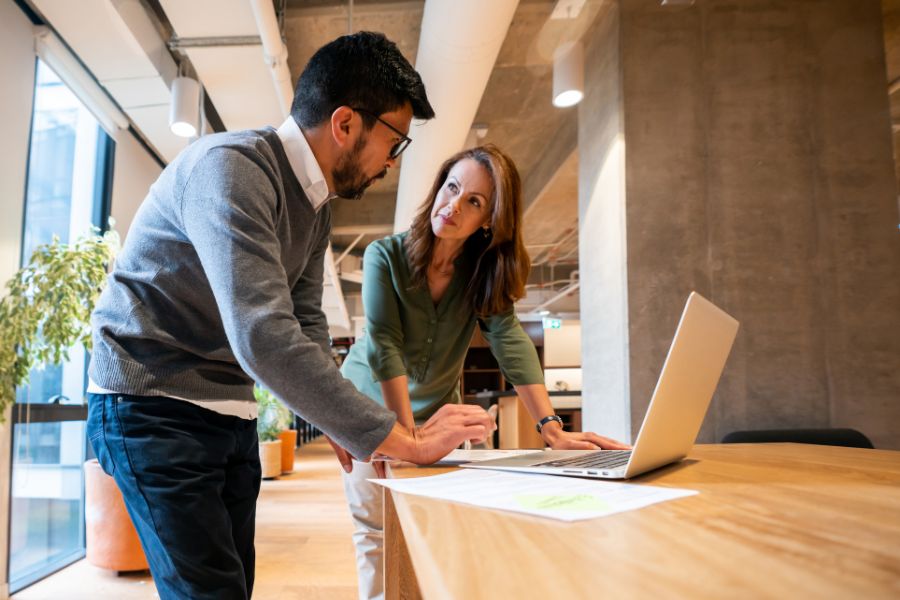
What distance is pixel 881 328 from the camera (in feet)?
11.1

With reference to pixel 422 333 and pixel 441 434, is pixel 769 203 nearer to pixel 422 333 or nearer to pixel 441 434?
pixel 422 333

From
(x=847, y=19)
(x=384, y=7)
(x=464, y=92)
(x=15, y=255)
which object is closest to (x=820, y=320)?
(x=847, y=19)

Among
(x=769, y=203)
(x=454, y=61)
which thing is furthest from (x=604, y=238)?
(x=454, y=61)

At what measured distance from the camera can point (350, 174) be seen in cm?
121

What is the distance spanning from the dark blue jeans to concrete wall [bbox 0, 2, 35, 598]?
8.06 feet

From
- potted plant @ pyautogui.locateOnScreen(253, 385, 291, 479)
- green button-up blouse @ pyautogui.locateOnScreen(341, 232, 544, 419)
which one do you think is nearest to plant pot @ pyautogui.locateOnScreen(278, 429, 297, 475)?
potted plant @ pyautogui.locateOnScreen(253, 385, 291, 479)

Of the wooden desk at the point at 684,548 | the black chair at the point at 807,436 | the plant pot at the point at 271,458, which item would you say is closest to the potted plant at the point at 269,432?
the plant pot at the point at 271,458

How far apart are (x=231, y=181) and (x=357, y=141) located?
12.6 inches

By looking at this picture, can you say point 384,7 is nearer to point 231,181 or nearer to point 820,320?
point 820,320

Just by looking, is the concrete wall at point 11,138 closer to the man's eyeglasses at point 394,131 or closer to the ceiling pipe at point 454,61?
the ceiling pipe at point 454,61

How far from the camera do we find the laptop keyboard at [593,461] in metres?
0.88

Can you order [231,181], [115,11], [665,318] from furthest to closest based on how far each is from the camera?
1. [665,318]
2. [115,11]
3. [231,181]

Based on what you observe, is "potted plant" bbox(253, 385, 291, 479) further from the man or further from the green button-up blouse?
the man

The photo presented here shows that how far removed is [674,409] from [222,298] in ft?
2.03
